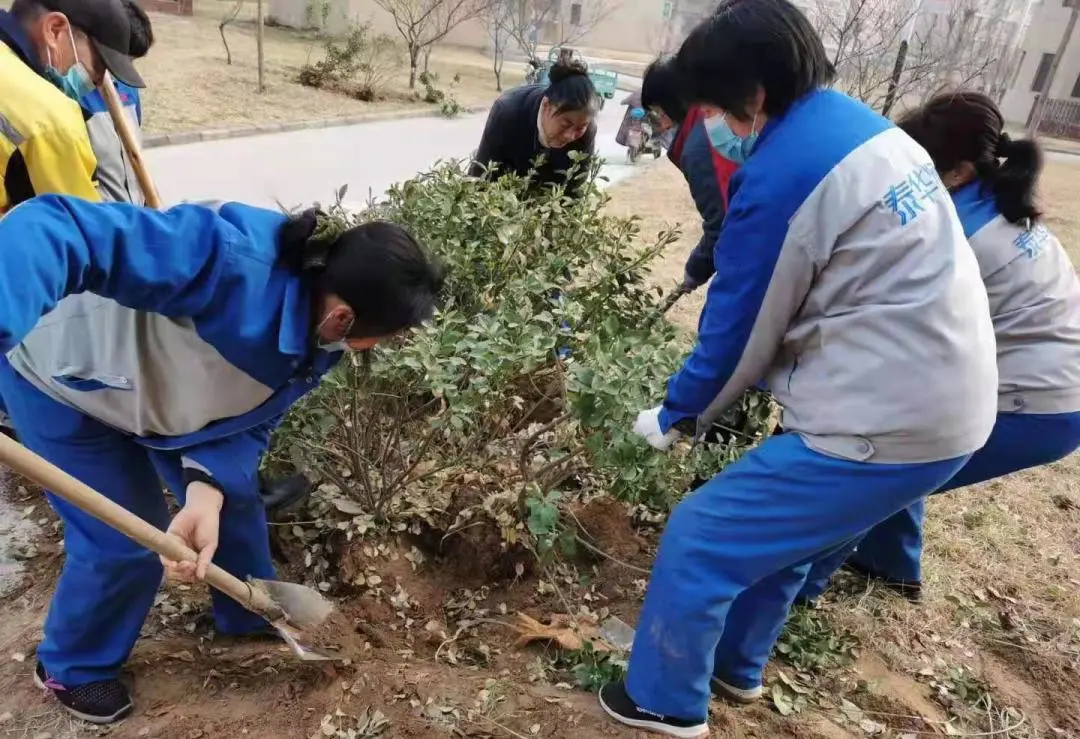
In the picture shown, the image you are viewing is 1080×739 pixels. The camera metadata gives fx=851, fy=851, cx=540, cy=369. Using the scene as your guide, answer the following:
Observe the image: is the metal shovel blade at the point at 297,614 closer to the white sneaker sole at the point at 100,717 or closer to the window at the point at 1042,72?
the white sneaker sole at the point at 100,717

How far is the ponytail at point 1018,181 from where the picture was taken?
86.5 inches

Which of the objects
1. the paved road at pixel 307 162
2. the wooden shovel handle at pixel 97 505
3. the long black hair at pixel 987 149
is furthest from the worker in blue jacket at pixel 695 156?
the paved road at pixel 307 162

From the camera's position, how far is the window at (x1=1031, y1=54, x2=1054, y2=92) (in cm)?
2325

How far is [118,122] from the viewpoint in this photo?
9.29 ft

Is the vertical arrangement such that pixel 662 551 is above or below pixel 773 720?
above

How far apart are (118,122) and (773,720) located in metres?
2.73

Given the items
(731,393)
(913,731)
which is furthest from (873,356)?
(913,731)

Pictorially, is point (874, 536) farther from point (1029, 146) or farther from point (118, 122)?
point (118, 122)

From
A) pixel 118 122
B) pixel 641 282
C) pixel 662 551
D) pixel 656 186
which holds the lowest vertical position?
pixel 656 186

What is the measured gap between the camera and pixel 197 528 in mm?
1815

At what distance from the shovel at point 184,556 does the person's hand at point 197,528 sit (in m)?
0.02

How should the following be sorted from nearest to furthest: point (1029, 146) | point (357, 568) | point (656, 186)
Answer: point (1029, 146), point (357, 568), point (656, 186)

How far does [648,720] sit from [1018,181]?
165cm

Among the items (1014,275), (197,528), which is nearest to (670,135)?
(1014,275)
